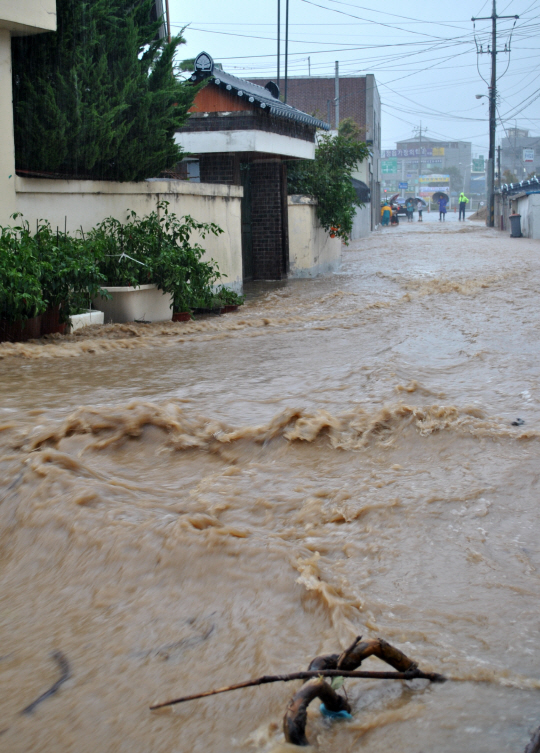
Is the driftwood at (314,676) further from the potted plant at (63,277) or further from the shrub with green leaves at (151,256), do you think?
the shrub with green leaves at (151,256)

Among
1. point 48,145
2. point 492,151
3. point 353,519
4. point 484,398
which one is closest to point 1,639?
point 353,519

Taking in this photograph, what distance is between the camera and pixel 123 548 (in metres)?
3.15

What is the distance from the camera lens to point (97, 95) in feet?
28.0

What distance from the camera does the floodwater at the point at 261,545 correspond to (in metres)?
2.13

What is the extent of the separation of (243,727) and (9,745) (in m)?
0.64

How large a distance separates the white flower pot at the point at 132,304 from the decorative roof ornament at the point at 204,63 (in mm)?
5547

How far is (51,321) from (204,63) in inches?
279

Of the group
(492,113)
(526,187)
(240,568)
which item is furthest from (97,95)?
(492,113)

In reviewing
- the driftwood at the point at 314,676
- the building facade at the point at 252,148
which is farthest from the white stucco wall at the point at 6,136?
the driftwood at the point at 314,676

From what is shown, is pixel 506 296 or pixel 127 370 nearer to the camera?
pixel 127 370

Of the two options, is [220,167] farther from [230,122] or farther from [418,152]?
[418,152]

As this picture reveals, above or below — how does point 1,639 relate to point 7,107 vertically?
below

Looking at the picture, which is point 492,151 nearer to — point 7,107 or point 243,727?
point 7,107

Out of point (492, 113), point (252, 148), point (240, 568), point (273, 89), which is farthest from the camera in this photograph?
point (492, 113)
